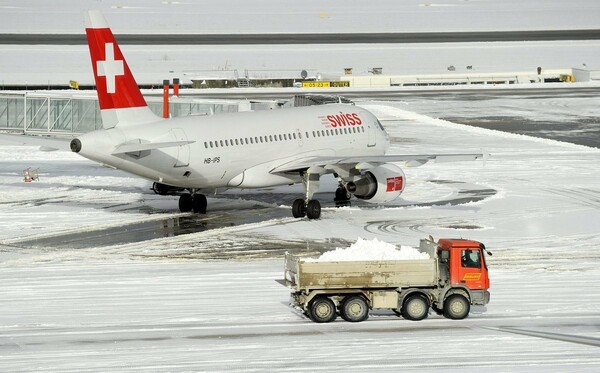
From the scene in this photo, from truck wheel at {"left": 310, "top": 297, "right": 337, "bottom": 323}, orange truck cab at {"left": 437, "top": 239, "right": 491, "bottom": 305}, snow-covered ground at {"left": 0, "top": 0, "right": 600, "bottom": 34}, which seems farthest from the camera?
snow-covered ground at {"left": 0, "top": 0, "right": 600, "bottom": 34}

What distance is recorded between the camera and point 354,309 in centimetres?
2908

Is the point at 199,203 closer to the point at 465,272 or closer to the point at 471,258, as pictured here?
the point at 471,258

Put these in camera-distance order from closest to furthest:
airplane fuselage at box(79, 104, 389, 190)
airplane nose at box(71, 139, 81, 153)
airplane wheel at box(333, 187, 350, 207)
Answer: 1. airplane nose at box(71, 139, 81, 153)
2. airplane fuselage at box(79, 104, 389, 190)
3. airplane wheel at box(333, 187, 350, 207)

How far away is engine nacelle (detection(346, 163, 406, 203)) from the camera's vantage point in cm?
4744

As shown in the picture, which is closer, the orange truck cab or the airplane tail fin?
the orange truck cab

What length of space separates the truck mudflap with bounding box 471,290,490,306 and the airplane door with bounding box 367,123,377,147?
25.0m

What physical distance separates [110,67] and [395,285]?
18.9m

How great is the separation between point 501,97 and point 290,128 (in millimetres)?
66488

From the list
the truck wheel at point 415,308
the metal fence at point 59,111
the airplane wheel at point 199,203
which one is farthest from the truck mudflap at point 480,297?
the metal fence at point 59,111

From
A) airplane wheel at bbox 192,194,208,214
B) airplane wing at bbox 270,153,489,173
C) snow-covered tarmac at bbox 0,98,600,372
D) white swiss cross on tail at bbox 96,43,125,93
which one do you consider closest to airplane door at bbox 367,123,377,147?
snow-covered tarmac at bbox 0,98,600,372

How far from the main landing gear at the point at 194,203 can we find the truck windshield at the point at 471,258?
822 inches

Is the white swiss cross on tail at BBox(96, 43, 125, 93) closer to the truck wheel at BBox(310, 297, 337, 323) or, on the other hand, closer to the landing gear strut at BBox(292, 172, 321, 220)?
the landing gear strut at BBox(292, 172, 321, 220)

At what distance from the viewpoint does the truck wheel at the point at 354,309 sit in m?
29.0

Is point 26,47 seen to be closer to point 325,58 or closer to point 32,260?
point 325,58
